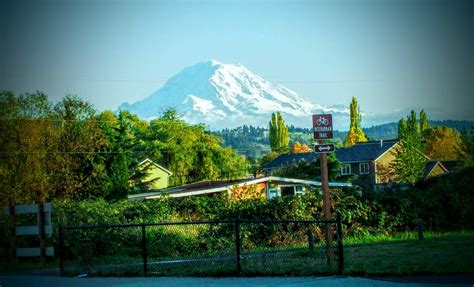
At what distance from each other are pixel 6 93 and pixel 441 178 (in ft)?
87.3

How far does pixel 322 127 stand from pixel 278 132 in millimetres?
126477

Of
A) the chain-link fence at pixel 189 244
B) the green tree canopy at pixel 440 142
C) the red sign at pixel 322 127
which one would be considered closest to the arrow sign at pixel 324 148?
the red sign at pixel 322 127

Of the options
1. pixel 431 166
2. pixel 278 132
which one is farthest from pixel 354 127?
pixel 431 166

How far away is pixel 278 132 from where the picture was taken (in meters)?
142

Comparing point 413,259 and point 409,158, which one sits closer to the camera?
point 413,259

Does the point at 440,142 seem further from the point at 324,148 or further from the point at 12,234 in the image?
the point at 324,148

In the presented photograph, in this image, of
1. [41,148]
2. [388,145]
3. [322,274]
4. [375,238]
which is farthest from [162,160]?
[322,274]

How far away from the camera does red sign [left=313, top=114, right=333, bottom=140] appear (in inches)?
629

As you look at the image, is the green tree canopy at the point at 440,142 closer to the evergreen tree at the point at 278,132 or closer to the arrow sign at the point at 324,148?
the evergreen tree at the point at 278,132

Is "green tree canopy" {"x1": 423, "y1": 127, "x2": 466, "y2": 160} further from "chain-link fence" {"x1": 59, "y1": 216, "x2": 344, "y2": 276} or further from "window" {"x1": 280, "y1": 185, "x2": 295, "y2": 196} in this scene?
"chain-link fence" {"x1": 59, "y1": 216, "x2": 344, "y2": 276}

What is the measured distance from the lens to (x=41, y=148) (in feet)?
152

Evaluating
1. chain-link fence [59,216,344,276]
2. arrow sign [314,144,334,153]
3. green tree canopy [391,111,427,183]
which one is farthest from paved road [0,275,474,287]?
green tree canopy [391,111,427,183]

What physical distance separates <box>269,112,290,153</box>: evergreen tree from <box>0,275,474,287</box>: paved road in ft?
407

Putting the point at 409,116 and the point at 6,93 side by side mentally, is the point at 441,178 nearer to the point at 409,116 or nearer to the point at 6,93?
the point at 6,93
